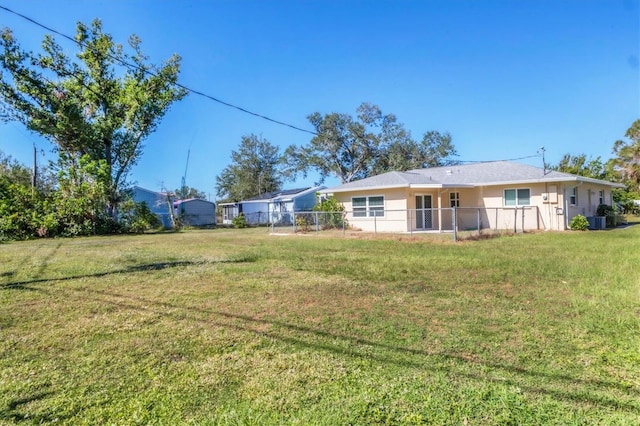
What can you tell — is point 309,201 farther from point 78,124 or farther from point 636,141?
point 636,141

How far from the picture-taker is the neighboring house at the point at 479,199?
684 inches

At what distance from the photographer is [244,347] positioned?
3.90 meters

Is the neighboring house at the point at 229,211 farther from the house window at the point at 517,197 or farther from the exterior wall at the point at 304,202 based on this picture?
the house window at the point at 517,197

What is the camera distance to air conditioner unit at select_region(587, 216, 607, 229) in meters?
17.9

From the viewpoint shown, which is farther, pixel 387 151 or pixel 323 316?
pixel 387 151

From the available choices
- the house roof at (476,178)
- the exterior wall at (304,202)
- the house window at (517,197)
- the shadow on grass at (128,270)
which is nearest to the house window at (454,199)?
the house roof at (476,178)

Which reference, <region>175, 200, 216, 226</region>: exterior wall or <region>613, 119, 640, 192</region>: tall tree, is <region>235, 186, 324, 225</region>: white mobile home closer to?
<region>175, 200, 216, 226</region>: exterior wall

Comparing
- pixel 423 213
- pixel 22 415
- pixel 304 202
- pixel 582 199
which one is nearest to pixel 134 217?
pixel 304 202

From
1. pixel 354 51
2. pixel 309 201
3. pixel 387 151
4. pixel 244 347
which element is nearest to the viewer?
pixel 244 347

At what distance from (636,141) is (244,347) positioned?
45790mm

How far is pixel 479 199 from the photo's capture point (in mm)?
19719

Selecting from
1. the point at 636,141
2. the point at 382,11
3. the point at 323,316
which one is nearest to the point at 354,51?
the point at 382,11

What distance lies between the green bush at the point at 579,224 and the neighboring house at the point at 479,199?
34 centimetres

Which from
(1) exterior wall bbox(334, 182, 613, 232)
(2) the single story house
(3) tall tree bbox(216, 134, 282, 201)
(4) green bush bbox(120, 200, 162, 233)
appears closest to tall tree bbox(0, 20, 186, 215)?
(4) green bush bbox(120, 200, 162, 233)
